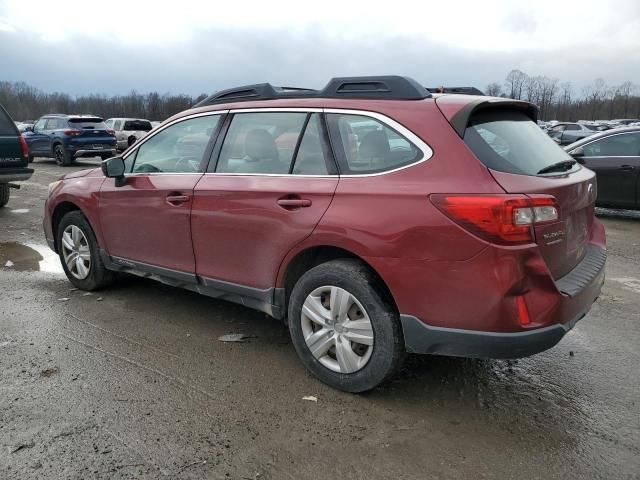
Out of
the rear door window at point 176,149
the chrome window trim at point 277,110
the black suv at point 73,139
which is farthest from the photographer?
the black suv at point 73,139

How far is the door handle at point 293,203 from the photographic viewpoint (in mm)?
3350

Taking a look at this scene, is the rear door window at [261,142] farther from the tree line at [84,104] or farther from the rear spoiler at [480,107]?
the tree line at [84,104]

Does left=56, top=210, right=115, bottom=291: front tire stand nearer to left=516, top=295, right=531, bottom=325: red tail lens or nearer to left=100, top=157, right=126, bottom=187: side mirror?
left=100, top=157, right=126, bottom=187: side mirror

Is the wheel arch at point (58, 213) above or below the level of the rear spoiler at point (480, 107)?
below

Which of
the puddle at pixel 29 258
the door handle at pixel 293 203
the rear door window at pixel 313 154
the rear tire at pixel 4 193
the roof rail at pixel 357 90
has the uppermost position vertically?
the roof rail at pixel 357 90

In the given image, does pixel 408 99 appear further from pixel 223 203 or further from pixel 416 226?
pixel 223 203

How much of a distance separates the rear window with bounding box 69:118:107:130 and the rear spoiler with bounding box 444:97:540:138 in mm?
19504

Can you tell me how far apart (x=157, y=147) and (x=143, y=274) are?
1064mm

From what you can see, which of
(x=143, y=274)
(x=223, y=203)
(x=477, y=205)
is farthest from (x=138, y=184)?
(x=477, y=205)

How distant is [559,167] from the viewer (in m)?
3.35

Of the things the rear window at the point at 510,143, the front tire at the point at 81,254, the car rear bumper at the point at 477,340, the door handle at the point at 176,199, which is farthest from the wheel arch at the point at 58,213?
the rear window at the point at 510,143

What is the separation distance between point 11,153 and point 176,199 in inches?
270

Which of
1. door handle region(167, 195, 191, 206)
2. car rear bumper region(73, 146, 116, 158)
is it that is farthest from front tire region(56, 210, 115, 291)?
car rear bumper region(73, 146, 116, 158)

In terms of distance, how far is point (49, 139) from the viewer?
67.5 feet
